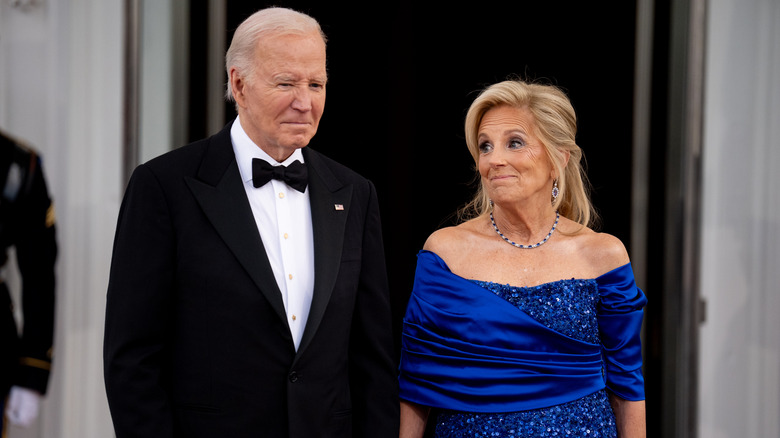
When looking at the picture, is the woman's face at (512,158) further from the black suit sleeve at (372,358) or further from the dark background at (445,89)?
the dark background at (445,89)

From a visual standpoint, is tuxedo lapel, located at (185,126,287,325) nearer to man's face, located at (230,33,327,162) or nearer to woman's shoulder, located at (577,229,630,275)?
man's face, located at (230,33,327,162)

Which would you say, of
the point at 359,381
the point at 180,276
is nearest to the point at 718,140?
the point at 359,381

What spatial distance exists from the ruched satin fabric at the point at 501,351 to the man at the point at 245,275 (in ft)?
1.08

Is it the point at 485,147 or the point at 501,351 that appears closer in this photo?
the point at 501,351

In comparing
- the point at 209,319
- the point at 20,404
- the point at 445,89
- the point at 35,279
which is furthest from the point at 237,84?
the point at 445,89

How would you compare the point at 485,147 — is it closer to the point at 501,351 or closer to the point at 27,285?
the point at 501,351

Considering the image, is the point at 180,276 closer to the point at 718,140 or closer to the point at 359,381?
the point at 359,381

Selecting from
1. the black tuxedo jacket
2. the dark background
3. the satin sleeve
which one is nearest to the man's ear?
the black tuxedo jacket

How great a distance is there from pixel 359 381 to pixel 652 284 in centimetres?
198

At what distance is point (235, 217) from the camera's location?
1980 millimetres

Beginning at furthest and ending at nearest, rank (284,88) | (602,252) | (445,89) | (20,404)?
(445,89) < (602,252) < (20,404) < (284,88)

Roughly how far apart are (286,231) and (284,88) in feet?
1.14

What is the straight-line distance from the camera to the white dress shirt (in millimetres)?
2019

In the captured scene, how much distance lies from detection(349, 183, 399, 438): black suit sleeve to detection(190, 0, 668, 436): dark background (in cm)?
163
